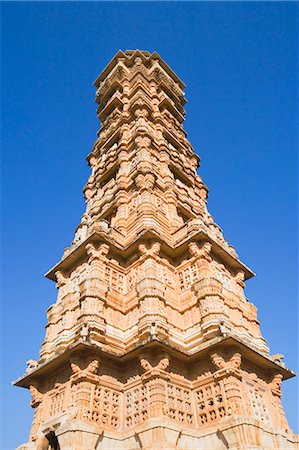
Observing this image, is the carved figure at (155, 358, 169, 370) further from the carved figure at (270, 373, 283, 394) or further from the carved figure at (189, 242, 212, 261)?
the carved figure at (189, 242, 212, 261)

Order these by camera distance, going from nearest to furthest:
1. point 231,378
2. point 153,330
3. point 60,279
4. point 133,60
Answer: point 231,378, point 153,330, point 60,279, point 133,60

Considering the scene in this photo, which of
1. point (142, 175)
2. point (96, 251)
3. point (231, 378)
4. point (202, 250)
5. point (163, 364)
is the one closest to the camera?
point (231, 378)

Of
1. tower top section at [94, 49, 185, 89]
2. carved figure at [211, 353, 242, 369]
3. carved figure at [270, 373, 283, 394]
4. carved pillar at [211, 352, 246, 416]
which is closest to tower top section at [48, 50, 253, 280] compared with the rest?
tower top section at [94, 49, 185, 89]

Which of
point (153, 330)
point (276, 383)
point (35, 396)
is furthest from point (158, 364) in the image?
point (35, 396)

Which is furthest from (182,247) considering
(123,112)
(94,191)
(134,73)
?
(134,73)

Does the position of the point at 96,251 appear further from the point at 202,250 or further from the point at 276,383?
the point at 276,383

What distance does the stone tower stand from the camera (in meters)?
10.6

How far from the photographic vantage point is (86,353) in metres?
11.7

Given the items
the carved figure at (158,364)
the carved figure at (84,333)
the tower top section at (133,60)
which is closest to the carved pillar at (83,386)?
the carved figure at (84,333)

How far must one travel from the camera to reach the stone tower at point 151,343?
34.9 ft

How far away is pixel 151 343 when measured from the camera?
1134 centimetres

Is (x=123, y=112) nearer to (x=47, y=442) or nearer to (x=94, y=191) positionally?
(x=94, y=191)

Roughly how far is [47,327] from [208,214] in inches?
447

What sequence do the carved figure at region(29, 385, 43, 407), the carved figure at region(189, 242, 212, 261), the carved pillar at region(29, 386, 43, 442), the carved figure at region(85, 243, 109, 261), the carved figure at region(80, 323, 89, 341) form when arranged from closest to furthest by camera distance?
the carved figure at region(80, 323, 89, 341) → the carved pillar at region(29, 386, 43, 442) → the carved figure at region(29, 385, 43, 407) → the carved figure at region(189, 242, 212, 261) → the carved figure at region(85, 243, 109, 261)
